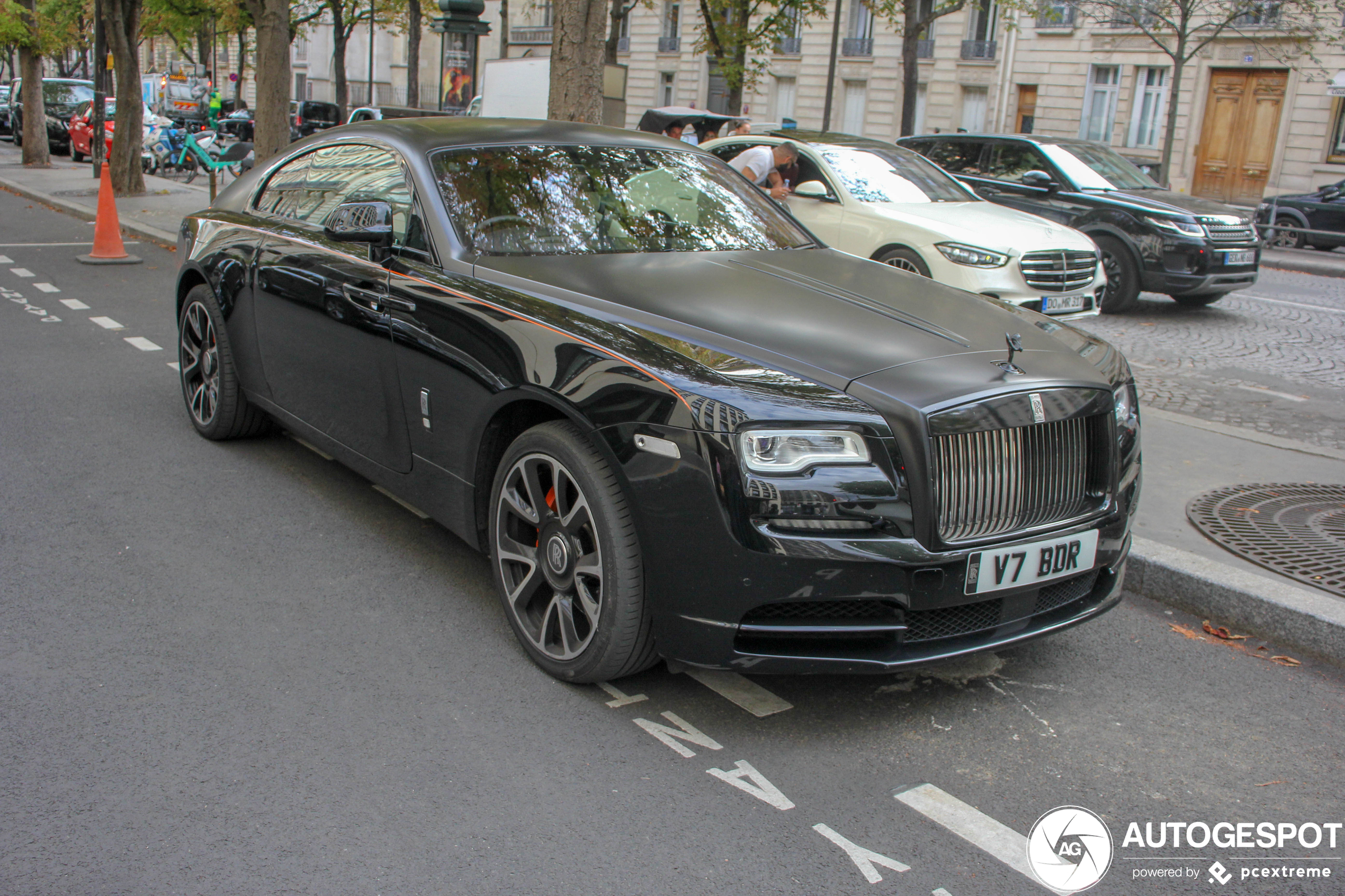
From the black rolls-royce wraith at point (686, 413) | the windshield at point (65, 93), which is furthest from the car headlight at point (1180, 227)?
the windshield at point (65, 93)

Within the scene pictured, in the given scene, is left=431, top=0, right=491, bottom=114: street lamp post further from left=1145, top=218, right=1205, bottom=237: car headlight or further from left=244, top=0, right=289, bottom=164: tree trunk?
left=1145, top=218, right=1205, bottom=237: car headlight

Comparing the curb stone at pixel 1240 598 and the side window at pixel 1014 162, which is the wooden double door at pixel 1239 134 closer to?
the side window at pixel 1014 162

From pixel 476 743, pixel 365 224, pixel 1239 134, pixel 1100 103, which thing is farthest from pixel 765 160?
pixel 1100 103

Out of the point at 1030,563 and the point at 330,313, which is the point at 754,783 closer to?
the point at 1030,563

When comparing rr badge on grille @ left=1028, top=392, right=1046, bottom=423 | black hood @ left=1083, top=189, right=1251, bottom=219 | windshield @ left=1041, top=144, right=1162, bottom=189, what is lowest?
rr badge on grille @ left=1028, top=392, right=1046, bottom=423

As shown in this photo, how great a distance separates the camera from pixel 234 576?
4023 millimetres

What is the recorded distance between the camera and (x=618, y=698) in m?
3.32

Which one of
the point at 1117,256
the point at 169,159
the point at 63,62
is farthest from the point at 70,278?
the point at 63,62

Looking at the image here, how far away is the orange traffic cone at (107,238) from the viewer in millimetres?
11547

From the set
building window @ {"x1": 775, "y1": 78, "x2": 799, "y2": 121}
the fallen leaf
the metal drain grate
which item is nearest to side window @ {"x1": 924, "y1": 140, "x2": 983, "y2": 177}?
the metal drain grate

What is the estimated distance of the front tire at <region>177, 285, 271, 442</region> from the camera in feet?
17.4

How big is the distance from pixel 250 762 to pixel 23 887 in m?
0.59

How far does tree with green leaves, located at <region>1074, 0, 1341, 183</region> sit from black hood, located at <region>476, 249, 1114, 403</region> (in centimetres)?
2199

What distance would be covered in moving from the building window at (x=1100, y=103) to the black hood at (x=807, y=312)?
33246 mm
